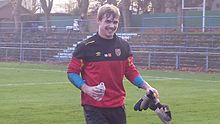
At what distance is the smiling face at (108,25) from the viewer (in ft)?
20.9

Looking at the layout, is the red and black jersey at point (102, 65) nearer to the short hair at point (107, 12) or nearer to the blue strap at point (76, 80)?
the blue strap at point (76, 80)

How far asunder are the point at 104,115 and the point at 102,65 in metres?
0.54

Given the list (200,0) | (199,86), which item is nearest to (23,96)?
(199,86)

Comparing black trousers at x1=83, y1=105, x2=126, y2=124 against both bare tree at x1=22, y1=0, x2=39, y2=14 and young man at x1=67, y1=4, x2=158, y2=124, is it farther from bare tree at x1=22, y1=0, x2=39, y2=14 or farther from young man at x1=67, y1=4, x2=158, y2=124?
bare tree at x1=22, y1=0, x2=39, y2=14

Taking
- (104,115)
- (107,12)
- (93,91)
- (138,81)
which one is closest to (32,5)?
(138,81)

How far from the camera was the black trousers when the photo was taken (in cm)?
660

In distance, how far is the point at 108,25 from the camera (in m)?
6.38

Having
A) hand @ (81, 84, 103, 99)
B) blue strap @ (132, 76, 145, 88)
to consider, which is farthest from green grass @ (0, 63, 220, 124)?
hand @ (81, 84, 103, 99)

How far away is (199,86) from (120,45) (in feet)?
45.1

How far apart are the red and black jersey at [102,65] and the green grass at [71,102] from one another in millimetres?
4848

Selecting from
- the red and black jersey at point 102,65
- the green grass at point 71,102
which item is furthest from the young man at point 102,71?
the green grass at point 71,102

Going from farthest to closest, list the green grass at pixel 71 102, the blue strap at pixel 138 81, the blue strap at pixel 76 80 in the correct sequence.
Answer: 1. the green grass at pixel 71 102
2. the blue strap at pixel 138 81
3. the blue strap at pixel 76 80

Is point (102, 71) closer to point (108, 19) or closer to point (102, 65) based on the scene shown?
point (102, 65)

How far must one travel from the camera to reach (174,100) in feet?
50.3
